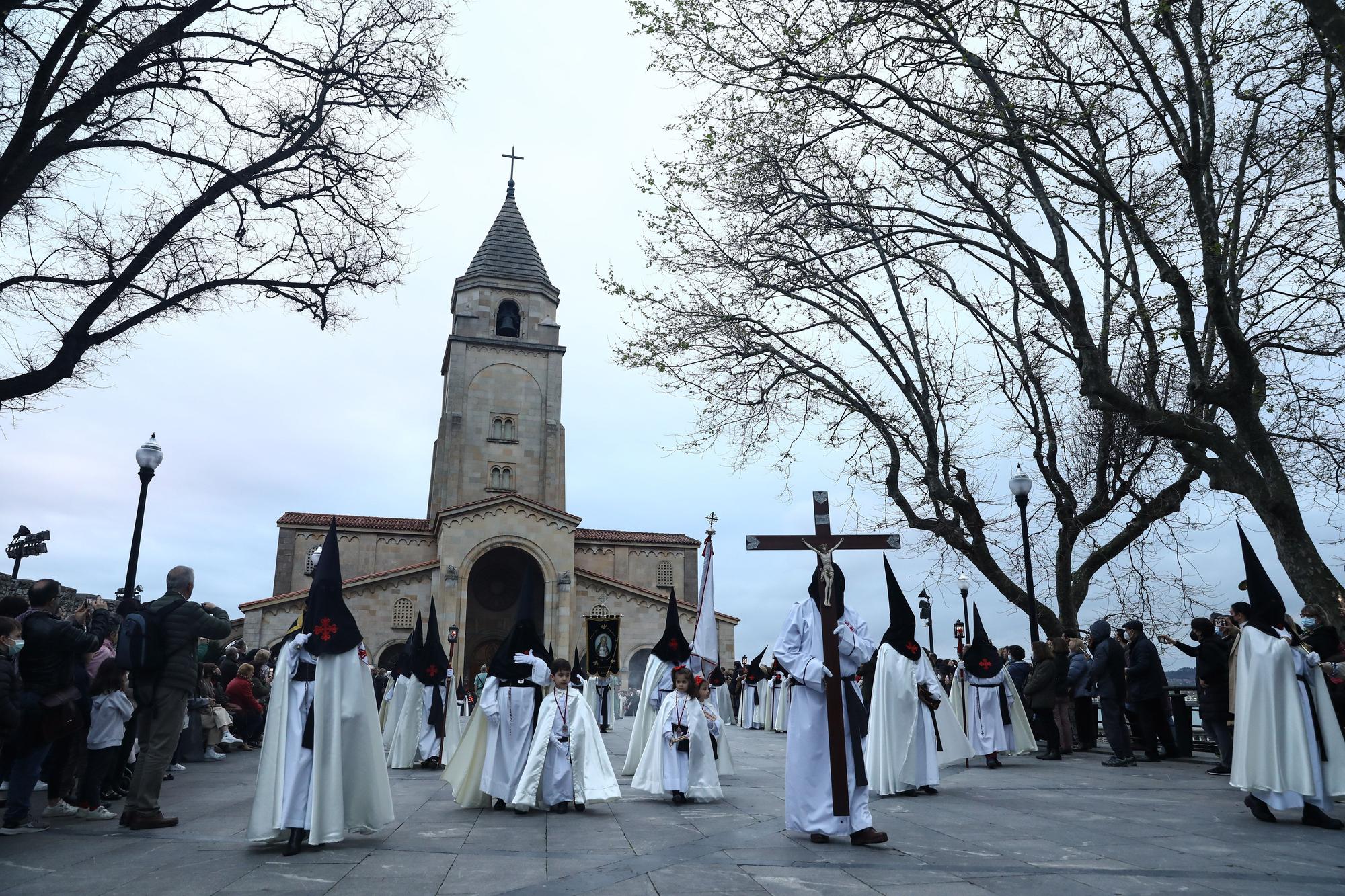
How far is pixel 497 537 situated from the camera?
39594 millimetres

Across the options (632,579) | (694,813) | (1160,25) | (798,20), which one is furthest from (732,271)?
(632,579)

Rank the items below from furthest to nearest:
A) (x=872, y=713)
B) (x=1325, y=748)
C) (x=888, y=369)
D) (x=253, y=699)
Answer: (x=888, y=369) → (x=253, y=699) → (x=872, y=713) → (x=1325, y=748)

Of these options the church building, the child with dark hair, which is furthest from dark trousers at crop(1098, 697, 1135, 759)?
the church building

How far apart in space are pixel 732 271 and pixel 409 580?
2743 centimetres

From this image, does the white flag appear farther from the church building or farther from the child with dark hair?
the church building

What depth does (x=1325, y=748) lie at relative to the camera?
746cm

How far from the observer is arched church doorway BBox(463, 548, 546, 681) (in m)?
41.8

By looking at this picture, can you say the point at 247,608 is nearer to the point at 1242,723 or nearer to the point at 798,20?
the point at 798,20

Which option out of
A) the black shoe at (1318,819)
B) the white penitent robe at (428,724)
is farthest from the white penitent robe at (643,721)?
the black shoe at (1318,819)

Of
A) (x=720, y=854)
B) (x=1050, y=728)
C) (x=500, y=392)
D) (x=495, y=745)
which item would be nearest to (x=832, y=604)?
(x=720, y=854)

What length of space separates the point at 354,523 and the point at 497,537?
9.94 metres

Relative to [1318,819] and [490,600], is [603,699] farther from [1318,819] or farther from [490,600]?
[1318,819]

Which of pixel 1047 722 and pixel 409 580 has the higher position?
pixel 409 580

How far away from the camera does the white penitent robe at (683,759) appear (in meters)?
9.14
